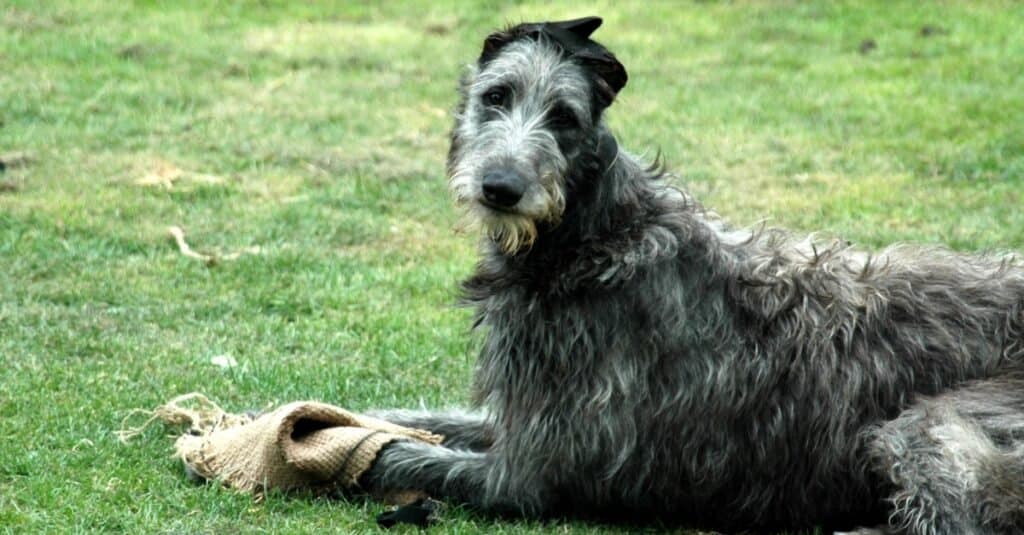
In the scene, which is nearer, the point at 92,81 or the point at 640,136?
the point at 640,136

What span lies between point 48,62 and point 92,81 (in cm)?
90

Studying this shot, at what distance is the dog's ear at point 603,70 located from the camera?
6.41 m

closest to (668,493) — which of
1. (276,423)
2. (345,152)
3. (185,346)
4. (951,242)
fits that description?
(276,423)

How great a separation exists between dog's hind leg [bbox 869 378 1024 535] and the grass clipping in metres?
1.97

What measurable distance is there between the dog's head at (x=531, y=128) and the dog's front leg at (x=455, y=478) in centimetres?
95

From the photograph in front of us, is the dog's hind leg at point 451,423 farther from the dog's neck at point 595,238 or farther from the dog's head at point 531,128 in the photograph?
the dog's head at point 531,128

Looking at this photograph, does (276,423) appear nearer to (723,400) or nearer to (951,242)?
(723,400)

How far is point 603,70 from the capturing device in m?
6.45

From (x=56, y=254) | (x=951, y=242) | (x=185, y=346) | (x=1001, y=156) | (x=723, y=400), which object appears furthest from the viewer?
(x=1001, y=156)

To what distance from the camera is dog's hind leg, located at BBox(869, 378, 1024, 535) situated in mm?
6059

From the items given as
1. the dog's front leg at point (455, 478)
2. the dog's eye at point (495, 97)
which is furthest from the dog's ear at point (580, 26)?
the dog's front leg at point (455, 478)

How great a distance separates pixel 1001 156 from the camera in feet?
46.1

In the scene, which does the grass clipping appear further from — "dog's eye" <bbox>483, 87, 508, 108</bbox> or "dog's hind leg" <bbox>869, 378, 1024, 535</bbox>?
"dog's hind leg" <bbox>869, 378, 1024, 535</bbox>

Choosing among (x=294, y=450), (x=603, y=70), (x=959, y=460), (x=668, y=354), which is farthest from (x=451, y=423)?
(x=959, y=460)
